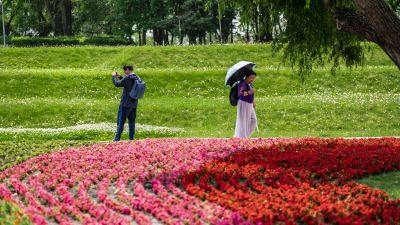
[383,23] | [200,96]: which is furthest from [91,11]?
[383,23]

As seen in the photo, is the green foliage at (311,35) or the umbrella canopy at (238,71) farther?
the umbrella canopy at (238,71)

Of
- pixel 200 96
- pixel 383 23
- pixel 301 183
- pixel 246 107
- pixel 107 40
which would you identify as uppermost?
pixel 383 23

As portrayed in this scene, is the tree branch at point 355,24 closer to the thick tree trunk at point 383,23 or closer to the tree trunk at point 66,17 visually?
the thick tree trunk at point 383,23

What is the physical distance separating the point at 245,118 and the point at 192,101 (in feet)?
38.8

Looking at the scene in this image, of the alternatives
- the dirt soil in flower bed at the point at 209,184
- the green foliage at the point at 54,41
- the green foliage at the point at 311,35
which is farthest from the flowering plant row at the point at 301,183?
the green foliage at the point at 54,41

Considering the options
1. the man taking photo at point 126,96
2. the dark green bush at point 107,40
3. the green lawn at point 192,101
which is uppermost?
the dark green bush at point 107,40

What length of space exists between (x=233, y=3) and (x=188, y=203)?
783cm

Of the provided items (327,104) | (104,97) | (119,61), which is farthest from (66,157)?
(119,61)

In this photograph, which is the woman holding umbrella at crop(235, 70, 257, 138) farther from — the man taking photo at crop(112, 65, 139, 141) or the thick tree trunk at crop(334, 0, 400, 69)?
the thick tree trunk at crop(334, 0, 400, 69)

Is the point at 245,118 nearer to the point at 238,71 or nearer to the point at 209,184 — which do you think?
the point at 238,71

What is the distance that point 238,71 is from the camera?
16.2m

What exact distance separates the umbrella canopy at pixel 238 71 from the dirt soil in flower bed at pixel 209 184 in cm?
195

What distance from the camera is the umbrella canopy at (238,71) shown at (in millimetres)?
16062

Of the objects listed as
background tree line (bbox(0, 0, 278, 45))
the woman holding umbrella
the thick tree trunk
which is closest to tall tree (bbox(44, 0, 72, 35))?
background tree line (bbox(0, 0, 278, 45))
